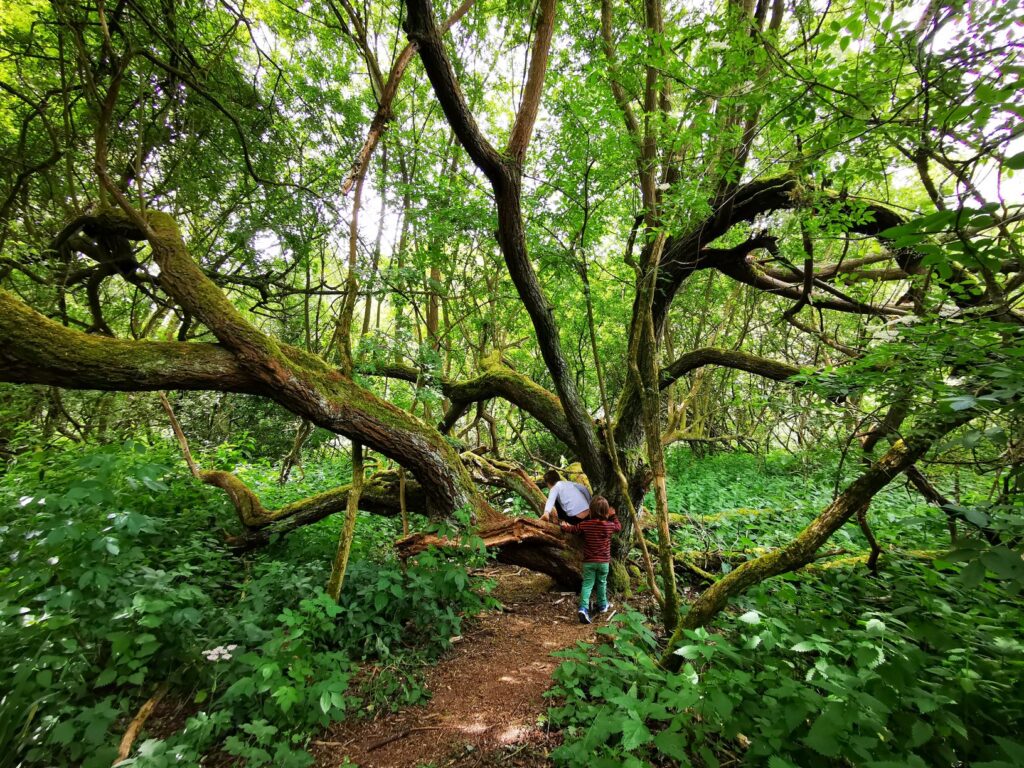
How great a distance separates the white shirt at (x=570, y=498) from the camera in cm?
499

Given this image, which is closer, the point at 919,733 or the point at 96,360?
the point at 919,733

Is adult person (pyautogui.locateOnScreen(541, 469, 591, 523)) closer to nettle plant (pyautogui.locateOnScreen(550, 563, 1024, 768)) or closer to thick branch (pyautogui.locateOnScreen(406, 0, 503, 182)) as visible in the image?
nettle plant (pyautogui.locateOnScreen(550, 563, 1024, 768))

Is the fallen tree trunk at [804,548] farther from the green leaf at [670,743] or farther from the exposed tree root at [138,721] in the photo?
the exposed tree root at [138,721]

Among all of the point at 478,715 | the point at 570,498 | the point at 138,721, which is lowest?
the point at 478,715

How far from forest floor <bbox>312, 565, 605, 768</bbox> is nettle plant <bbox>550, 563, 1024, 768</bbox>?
0.36m

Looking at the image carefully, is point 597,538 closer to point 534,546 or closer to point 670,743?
point 534,546

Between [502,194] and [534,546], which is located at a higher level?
[502,194]

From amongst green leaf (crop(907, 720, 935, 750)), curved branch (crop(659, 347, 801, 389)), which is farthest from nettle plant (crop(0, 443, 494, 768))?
curved branch (crop(659, 347, 801, 389))

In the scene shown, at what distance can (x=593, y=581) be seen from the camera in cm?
468

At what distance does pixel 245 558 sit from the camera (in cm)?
455

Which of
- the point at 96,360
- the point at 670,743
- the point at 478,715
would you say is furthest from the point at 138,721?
the point at 670,743

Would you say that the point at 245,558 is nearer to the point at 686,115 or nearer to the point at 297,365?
the point at 297,365

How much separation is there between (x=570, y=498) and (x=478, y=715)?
8.05 feet

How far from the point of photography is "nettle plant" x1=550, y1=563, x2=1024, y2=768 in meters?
1.62
